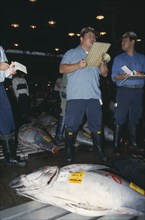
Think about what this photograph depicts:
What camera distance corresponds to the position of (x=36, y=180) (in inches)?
90.9

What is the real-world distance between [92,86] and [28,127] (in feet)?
6.93

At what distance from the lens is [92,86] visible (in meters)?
4.34

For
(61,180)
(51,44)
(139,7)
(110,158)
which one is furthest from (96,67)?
(51,44)

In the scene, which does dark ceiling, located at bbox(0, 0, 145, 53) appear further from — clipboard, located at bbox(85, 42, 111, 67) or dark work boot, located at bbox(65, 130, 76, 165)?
dark work boot, located at bbox(65, 130, 76, 165)

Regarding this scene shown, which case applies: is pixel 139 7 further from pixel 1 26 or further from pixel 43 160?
pixel 43 160

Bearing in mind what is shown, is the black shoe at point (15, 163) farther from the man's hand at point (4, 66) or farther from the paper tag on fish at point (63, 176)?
the paper tag on fish at point (63, 176)

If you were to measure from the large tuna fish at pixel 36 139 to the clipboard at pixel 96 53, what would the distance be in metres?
1.81

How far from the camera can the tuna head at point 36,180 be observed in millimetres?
2281

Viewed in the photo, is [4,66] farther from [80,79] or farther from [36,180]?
[36,180]

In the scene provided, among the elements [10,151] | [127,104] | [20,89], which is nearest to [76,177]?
[10,151]

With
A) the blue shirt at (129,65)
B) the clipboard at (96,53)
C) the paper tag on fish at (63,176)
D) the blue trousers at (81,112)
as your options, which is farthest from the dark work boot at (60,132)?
the paper tag on fish at (63,176)

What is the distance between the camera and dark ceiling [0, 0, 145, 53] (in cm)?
1119

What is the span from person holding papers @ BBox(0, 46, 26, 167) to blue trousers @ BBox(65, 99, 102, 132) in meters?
0.97

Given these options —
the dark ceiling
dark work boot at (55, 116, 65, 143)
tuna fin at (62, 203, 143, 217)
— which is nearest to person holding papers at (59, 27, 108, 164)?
dark work boot at (55, 116, 65, 143)
